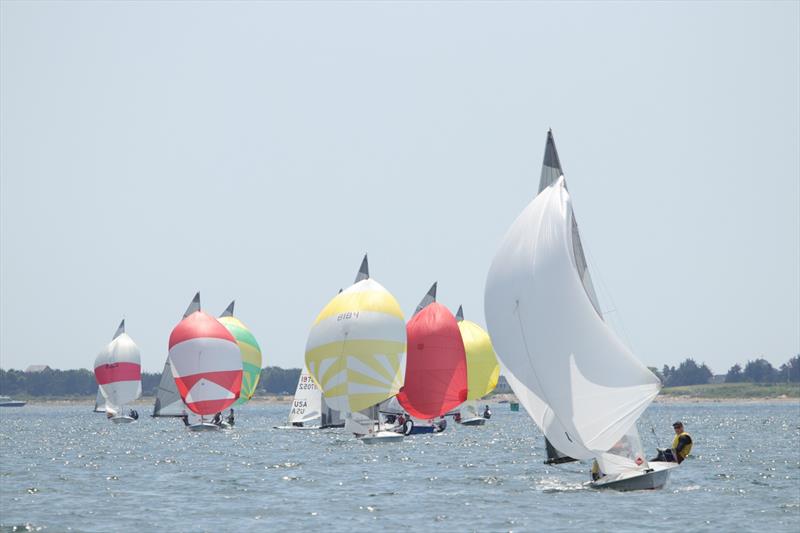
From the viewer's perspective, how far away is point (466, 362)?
72.8 m

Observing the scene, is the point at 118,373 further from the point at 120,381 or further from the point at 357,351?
the point at 357,351

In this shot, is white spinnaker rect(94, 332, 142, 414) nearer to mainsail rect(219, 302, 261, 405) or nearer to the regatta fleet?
the regatta fleet

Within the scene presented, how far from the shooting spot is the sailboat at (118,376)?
107688 millimetres

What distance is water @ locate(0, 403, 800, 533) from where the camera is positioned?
29.4 m

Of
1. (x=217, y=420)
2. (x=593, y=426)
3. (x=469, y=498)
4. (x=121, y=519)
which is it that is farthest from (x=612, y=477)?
(x=217, y=420)

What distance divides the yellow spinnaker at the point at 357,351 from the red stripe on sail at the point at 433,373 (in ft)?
16.1

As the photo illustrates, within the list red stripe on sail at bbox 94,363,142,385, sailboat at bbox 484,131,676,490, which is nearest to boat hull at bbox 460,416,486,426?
red stripe on sail at bbox 94,363,142,385

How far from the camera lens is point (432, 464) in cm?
4744

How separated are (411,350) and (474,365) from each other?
18644mm

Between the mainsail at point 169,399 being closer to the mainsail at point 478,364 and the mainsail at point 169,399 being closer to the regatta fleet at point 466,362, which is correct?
the regatta fleet at point 466,362

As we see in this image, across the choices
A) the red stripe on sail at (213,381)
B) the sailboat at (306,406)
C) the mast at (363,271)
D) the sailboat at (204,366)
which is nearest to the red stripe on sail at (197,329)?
the sailboat at (204,366)

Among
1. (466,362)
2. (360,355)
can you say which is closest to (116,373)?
(466,362)

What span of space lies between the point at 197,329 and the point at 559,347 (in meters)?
47.8

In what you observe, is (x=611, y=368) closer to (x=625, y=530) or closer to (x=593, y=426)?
(x=593, y=426)
